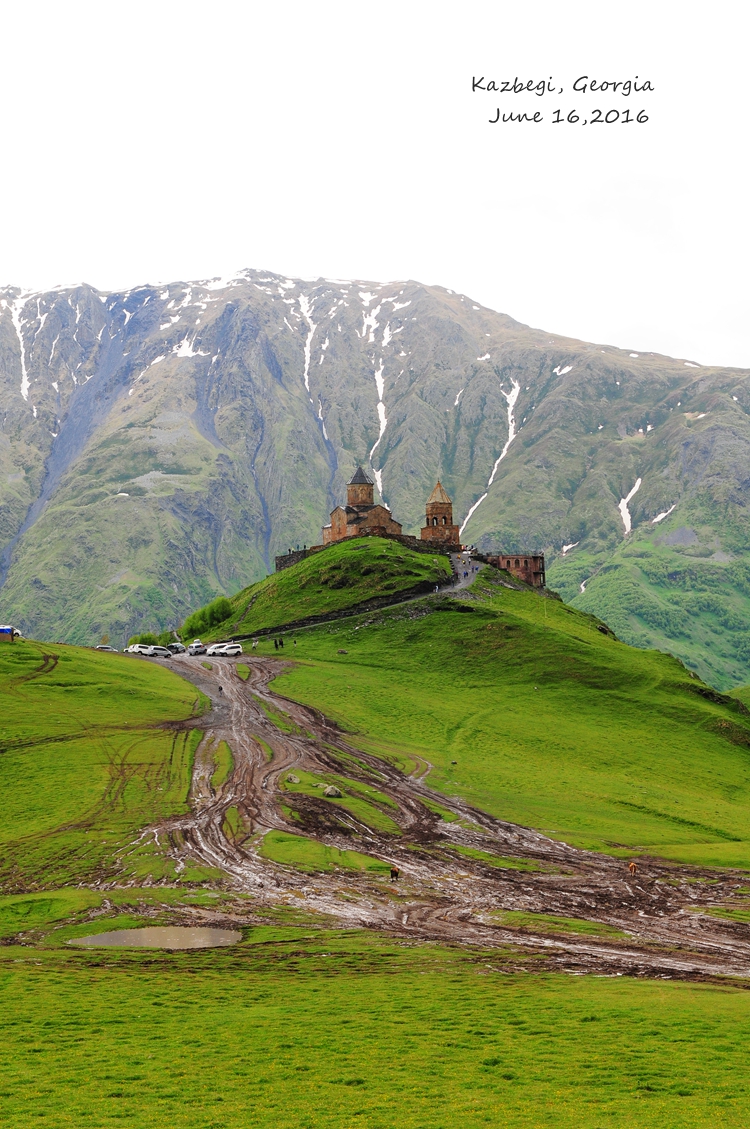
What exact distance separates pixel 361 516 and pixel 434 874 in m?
138

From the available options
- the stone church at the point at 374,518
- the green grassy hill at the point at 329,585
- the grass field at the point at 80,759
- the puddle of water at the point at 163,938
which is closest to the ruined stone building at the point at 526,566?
the stone church at the point at 374,518

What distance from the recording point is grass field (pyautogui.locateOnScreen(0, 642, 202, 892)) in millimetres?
54844

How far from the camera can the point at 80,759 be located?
72188mm

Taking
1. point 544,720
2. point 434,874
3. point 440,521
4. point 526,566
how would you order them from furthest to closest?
1. point 440,521
2. point 526,566
3. point 544,720
4. point 434,874

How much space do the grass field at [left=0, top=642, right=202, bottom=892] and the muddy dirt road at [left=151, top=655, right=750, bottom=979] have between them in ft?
10.8

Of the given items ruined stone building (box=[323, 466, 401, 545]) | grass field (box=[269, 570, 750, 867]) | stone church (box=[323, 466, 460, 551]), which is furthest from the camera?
stone church (box=[323, 466, 460, 551])

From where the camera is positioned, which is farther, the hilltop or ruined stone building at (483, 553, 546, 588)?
ruined stone building at (483, 553, 546, 588)

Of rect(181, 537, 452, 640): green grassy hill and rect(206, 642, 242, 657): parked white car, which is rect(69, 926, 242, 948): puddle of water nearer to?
rect(206, 642, 242, 657): parked white car

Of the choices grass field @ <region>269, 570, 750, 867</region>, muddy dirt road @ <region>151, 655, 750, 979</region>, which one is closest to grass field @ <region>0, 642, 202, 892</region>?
muddy dirt road @ <region>151, 655, 750, 979</region>

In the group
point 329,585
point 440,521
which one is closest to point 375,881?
point 329,585

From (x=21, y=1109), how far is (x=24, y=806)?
1685 inches

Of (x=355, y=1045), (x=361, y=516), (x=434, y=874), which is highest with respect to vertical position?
(x=361, y=516)

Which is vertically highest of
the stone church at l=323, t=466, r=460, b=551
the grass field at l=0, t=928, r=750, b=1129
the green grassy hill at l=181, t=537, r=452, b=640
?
the stone church at l=323, t=466, r=460, b=551

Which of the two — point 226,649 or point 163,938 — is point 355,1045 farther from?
point 226,649
